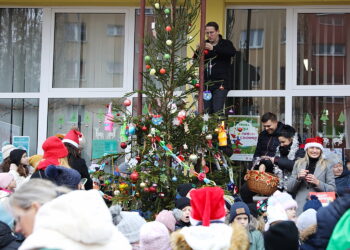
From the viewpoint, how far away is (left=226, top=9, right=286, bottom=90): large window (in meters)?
10.4

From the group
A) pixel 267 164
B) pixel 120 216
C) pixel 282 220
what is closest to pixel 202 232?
pixel 282 220

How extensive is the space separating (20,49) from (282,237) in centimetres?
785

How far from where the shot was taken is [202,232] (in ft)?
14.8

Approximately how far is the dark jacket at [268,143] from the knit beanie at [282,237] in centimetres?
457

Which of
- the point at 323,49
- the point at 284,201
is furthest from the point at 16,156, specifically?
the point at 323,49

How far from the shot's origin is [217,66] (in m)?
9.41

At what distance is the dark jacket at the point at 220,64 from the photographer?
9242 millimetres

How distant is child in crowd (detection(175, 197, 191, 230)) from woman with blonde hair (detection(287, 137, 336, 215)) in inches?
63.5

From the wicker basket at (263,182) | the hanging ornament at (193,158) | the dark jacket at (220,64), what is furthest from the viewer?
the dark jacket at (220,64)

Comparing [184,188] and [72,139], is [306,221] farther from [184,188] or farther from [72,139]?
[72,139]

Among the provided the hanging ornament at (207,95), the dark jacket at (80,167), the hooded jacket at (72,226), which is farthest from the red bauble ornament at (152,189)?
the hooded jacket at (72,226)

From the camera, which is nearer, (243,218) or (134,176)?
(243,218)

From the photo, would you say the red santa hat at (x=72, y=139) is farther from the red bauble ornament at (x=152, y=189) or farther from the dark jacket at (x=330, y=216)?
the dark jacket at (x=330, y=216)

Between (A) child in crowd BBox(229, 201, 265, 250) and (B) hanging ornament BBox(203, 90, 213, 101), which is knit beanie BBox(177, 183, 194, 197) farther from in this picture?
(B) hanging ornament BBox(203, 90, 213, 101)
